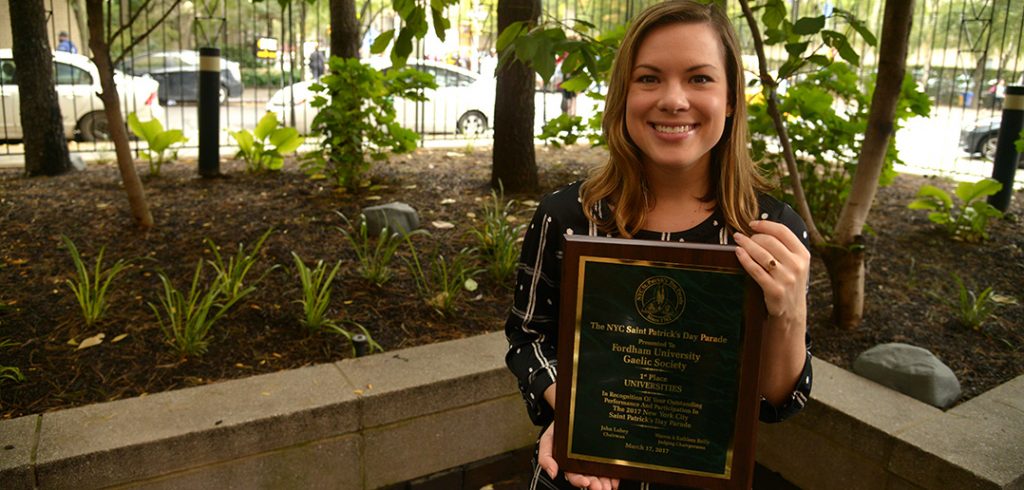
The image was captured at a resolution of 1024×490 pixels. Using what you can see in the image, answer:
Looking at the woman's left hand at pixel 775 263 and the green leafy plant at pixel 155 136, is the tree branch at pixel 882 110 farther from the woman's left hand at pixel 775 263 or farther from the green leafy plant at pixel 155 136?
the green leafy plant at pixel 155 136

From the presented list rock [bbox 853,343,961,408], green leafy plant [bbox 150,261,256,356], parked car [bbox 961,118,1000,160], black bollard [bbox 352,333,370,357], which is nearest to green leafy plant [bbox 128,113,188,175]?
green leafy plant [bbox 150,261,256,356]

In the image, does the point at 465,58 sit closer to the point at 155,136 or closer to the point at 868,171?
the point at 155,136

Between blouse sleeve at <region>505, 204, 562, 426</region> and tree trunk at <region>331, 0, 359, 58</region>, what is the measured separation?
5909 millimetres

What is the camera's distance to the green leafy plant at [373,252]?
4578mm

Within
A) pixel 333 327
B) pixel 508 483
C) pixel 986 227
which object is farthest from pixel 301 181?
pixel 986 227

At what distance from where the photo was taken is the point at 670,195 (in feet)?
6.37

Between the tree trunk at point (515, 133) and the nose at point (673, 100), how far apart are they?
5096mm

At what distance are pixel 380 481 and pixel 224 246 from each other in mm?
2214

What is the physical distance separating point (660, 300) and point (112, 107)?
4465mm

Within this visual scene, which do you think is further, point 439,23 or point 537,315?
point 439,23

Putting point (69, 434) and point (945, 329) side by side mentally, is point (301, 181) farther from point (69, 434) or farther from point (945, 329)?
point (945, 329)

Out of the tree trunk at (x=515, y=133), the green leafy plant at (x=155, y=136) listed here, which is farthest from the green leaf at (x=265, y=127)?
the tree trunk at (x=515, y=133)

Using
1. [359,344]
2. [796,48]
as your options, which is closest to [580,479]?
[359,344]

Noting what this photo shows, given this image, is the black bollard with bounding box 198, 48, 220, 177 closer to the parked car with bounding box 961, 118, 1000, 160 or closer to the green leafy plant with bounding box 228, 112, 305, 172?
the green leafy plant with bounding box 228, 112, 305, 172
